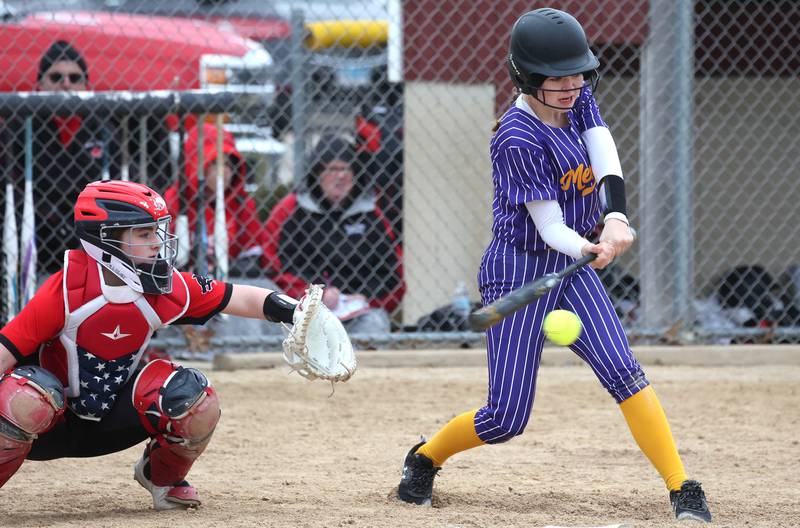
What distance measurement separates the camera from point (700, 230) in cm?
837

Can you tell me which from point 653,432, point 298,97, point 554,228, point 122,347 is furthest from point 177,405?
point 298,97

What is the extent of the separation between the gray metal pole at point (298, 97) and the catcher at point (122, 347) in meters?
3.25

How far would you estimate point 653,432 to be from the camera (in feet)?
10.8

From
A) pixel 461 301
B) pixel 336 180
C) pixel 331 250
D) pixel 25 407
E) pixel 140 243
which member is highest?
pixel 140 243

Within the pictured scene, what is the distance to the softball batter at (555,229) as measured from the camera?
10.7 ft

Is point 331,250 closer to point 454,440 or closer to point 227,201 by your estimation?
point 227,201

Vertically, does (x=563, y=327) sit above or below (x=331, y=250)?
above

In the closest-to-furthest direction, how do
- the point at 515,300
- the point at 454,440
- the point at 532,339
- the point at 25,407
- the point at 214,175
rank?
the point at 515,300
the point at 25,407
the point at 532,339
the point at 454,440
the point at 214,175

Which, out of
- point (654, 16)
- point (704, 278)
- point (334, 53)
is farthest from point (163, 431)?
point (704, 278)

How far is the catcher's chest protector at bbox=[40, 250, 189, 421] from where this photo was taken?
327cm

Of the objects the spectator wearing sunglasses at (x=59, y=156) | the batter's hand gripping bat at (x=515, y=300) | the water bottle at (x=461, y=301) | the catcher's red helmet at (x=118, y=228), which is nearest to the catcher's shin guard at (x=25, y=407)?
the catcher's red helmet at (x=118, y=228)

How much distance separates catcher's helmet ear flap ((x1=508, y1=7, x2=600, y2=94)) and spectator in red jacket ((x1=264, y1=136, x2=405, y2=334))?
10.2 feet

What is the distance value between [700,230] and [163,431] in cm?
575

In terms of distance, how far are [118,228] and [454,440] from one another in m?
1.14
